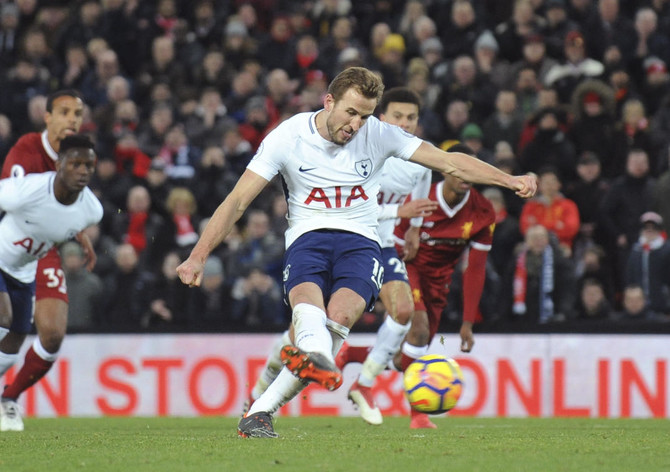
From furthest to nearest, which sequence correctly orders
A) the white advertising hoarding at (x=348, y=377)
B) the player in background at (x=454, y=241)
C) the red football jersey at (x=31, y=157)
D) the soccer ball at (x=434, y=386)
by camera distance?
the white advertising hoarding at (x=348, y=377) < the player in background at (x=454, y=241) < the red football jersey at (x=31, y=157) < the soccer ball at (x=434, y=386)

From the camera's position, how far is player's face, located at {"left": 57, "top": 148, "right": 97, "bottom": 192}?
958cm

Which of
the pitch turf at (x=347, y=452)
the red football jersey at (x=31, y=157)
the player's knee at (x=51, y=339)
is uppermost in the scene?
the red football jersey at (x=31, y=157)

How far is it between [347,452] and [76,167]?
12.8 ft

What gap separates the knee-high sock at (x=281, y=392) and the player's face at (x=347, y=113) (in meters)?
1.48

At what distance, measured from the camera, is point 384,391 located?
13.7 meters

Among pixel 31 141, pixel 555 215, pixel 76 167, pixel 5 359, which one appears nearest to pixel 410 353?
pixel 76 167

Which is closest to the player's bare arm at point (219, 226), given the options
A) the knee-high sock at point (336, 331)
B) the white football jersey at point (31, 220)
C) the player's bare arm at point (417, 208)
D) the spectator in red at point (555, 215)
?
the knee-high sock at point (336, 331)

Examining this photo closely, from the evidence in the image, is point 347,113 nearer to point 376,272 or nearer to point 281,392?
point 376,272

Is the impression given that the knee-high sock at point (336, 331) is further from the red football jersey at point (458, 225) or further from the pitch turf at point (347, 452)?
the red football jersey at point (458, 225)

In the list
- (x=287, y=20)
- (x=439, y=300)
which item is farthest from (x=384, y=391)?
(x=287, y=20)

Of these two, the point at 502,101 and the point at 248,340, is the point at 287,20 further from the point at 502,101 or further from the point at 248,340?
the point at 248,340

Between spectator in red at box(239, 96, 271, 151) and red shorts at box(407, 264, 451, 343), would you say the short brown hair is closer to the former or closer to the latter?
red shorts at box(407, 264, 451, 343)

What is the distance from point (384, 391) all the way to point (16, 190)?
5.58 meters

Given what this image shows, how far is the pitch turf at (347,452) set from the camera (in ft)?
20.1
